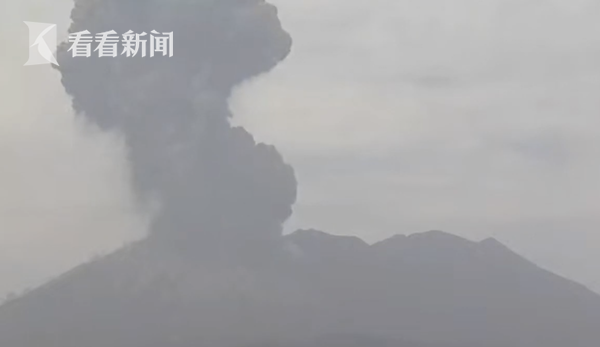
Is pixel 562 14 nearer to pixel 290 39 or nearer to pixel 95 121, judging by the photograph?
pixel 290 39

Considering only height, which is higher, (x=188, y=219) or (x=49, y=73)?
(x=49, y=73)

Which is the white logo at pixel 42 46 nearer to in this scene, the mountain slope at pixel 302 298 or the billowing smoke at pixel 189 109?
the billowing smoke at pixel 189 109

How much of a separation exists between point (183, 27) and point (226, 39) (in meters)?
0.24

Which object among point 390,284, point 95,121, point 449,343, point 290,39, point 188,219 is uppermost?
point 290,39

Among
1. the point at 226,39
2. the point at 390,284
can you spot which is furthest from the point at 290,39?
the point at 390,284

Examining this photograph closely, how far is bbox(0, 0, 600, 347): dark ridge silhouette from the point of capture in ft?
14.1

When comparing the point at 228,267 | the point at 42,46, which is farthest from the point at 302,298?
the point at 42,46

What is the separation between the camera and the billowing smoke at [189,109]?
14.1ft

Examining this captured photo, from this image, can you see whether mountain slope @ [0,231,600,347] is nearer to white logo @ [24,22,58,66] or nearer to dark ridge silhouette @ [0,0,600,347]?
dark ridge silhouette @ [0,0,600,347]

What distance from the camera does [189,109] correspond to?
4414 millimetres

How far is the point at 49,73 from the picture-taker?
435 centimetres

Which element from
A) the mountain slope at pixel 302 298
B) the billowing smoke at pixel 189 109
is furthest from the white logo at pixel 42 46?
the mountain slope at pixel 302 298

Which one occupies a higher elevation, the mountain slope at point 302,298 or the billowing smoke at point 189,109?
the billowing smoke at point 189,109

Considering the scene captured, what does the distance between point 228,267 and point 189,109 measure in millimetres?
900
